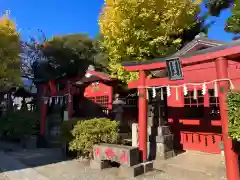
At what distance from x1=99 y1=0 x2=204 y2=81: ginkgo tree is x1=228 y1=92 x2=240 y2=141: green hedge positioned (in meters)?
8.49

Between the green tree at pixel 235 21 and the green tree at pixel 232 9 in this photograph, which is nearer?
the green tree at pixel 235 21

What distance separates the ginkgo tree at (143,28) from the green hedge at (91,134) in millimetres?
5279

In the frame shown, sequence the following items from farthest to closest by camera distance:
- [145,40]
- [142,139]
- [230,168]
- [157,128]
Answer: [145,40] → [157,128] → [142,139] → [230,168]

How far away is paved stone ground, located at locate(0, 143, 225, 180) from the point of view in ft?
23.2

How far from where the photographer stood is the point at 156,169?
7758 mm

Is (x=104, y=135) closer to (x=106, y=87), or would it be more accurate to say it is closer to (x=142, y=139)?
(x=142, y=139)

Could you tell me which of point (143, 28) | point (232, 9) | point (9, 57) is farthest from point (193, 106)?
point (9, 57)

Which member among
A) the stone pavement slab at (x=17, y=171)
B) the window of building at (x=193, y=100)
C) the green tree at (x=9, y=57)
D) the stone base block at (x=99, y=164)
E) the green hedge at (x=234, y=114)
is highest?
the green tree at (x=9, y=57)

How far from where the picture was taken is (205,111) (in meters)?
10.1

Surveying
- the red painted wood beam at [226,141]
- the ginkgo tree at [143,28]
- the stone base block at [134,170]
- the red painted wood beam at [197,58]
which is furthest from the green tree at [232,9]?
the stone base block at [134,170]

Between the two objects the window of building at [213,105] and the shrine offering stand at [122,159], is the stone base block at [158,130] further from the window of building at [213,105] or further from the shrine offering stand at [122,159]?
the window of building at [213,105]

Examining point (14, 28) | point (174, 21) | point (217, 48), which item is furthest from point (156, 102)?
point (14, 28)

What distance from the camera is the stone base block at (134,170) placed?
6.98 meters

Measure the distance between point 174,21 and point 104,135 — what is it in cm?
836
